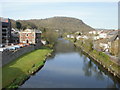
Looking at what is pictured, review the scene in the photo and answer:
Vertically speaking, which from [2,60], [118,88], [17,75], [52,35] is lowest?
[118,88]

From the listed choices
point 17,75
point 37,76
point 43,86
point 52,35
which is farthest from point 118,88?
point 52,35

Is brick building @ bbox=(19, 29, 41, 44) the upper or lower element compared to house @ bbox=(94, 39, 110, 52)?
upper

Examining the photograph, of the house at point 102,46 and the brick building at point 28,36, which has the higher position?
the brick building at point 28,36

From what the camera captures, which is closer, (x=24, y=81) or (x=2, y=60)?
(x=24, y=81)

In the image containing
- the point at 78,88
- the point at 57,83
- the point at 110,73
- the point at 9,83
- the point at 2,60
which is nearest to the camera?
the point at 9,83

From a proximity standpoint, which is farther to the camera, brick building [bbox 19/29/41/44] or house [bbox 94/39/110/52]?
brick building [bbox 19/29/41/44]

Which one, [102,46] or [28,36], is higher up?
[28,36]

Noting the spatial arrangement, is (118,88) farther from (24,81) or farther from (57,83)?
(24,81)

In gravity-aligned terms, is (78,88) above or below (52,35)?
below

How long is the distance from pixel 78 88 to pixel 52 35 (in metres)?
27.0

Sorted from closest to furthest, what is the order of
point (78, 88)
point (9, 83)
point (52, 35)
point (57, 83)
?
point (9, 83), point (78, 88), point (57, 83), point (52, 35)

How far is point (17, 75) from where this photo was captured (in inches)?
481

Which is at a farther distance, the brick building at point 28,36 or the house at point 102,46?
the brick building at point 28,36

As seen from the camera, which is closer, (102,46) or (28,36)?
(102,46)
